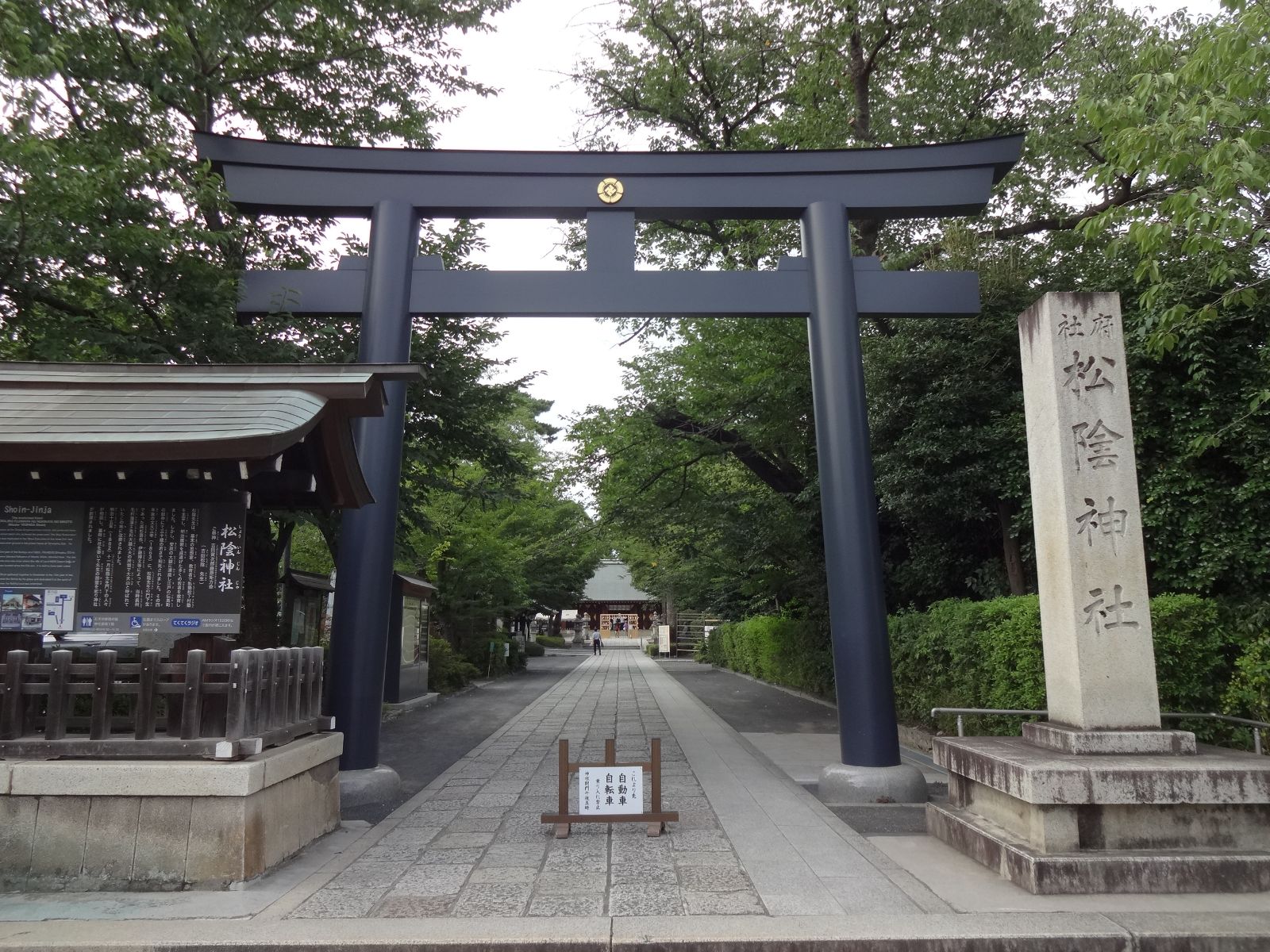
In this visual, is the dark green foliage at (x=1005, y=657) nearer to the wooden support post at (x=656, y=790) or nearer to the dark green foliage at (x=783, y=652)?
the dark green foliage at (x=783, y=652)

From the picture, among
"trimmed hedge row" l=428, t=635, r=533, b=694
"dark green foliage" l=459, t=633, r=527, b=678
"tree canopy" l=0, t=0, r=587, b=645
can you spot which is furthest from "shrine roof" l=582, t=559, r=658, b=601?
"tree canopy" l=0, t=0, r=587, b=645

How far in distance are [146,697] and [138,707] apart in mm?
89

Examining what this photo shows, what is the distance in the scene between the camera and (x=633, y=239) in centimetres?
874

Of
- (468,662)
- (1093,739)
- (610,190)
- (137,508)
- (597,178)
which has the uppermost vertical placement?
(597,178)

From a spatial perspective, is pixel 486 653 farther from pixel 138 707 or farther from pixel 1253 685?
pixel 1253 685

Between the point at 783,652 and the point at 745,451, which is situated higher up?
the point at 745,451

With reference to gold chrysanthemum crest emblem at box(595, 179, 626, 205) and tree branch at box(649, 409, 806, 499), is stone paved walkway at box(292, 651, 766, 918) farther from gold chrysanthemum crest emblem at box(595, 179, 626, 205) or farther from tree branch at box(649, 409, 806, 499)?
tree branch at box(649, 409, 806, 499)

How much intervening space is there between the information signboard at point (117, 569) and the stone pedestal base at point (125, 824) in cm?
102

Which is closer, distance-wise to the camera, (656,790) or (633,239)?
(656,790)

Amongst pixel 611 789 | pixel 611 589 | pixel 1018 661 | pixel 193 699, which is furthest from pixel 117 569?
pixel 611 589

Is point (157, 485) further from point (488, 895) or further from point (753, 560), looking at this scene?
point (753, 560)

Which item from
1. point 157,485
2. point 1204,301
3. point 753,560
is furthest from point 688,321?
point 157,485

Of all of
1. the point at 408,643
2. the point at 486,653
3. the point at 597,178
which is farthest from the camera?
the point at 486,653

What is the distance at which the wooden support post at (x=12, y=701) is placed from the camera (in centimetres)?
554
